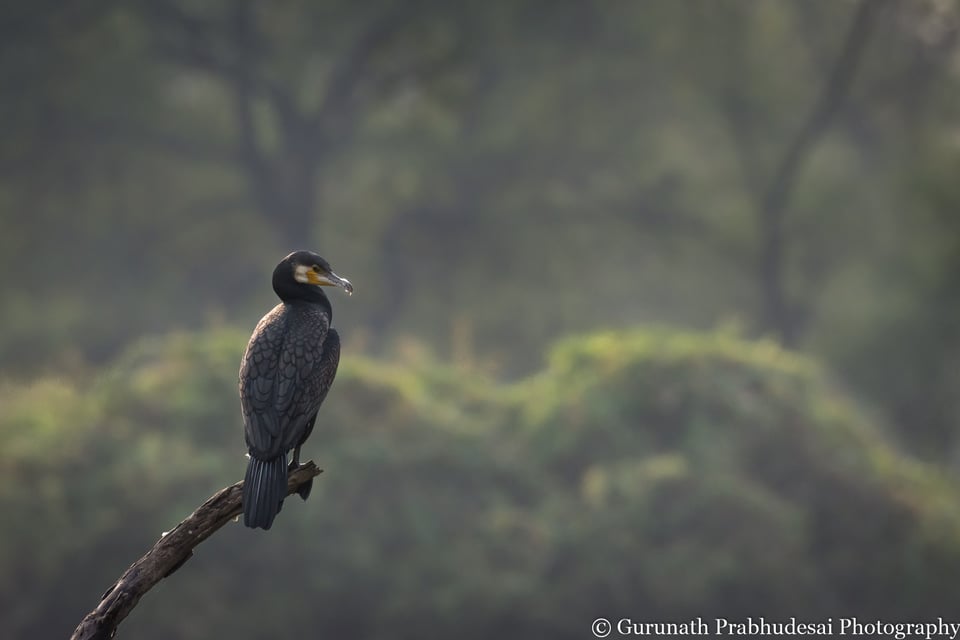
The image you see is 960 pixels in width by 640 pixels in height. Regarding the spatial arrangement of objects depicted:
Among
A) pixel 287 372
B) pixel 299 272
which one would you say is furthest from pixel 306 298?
pixel 287 372

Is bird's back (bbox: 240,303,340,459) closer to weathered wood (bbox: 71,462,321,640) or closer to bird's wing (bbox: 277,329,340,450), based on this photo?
bird's wing (bbox: 277,329,340,450)

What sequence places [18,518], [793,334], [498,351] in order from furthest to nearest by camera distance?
[793,334] → [498,351] → [18,518]

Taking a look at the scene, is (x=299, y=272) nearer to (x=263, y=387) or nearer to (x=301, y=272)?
(x=301, y=272)

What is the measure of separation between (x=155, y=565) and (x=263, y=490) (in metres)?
0.46

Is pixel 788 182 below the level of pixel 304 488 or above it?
above

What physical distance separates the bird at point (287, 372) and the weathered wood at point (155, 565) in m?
0.13

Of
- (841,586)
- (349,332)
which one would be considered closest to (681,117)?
(349,332)

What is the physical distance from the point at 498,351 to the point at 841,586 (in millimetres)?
9200

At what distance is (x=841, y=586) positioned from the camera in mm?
11180

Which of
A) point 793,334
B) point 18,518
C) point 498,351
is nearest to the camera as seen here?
point 18,518

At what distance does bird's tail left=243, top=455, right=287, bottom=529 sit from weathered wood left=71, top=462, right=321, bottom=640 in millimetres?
87

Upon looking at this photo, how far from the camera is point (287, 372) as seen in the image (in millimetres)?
5117

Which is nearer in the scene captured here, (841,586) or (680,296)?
(841,586)

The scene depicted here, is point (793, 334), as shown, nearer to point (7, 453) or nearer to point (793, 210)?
point (793, 210)
